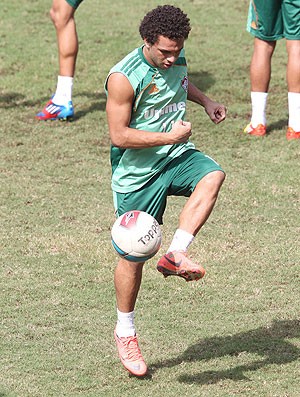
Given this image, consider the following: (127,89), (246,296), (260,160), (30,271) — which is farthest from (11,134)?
(127,89)

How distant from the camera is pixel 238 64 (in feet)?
41.2

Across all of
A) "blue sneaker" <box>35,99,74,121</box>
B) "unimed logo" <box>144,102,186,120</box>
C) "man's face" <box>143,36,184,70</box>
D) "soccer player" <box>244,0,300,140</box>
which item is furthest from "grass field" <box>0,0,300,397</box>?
"man's face" <box>143,36,184,70</box>

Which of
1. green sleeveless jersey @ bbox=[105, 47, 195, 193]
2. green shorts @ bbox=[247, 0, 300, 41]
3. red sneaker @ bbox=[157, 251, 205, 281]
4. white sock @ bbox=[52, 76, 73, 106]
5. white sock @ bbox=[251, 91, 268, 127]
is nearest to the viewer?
red sneaker @ bbox=[157, 251, 205, 281]

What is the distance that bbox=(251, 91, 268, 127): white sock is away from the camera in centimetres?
1024

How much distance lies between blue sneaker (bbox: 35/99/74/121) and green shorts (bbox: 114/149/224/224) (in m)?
4.78

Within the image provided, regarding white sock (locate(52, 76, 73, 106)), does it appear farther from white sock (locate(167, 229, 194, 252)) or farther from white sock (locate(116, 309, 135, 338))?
white sock (locate(167, 229, 194, 252))

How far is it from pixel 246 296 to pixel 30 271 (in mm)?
1531

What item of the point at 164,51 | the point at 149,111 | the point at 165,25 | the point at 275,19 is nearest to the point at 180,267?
the point at 149,111

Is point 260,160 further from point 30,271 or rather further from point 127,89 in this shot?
point 127,89

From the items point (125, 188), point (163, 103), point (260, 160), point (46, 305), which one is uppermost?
point (163, 103)

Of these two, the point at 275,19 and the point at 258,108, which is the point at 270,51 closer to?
the point at 275,19

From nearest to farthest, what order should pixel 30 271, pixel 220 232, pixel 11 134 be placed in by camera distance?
pixel 30 271, pixel 220 232, pixel 11 134

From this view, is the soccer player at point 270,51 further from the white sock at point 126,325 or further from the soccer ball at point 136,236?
the soccer ball at point 136,236

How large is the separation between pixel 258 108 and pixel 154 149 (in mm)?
4403
